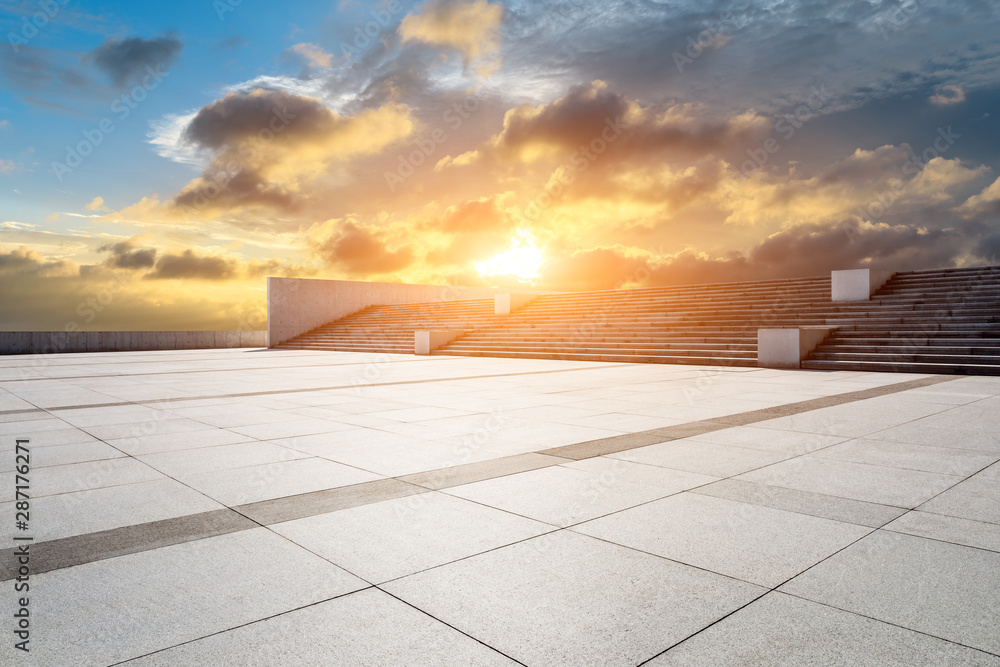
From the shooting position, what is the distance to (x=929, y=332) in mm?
16625

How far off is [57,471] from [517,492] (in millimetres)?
4277

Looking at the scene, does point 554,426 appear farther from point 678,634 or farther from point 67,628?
point 67,628

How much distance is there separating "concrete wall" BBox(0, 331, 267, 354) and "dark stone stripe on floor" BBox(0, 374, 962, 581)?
32.8m

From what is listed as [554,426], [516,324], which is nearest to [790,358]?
[554,426]

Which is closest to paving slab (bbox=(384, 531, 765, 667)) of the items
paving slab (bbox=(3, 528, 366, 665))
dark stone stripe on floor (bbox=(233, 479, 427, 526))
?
paving slab (bbox=(3, 528, 366, 665))

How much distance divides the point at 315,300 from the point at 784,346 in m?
29.9

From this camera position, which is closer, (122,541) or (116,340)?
(122,541)

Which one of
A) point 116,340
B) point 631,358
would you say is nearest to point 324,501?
point 631,358

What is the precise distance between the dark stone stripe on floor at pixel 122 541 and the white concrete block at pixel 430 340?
21.2 m

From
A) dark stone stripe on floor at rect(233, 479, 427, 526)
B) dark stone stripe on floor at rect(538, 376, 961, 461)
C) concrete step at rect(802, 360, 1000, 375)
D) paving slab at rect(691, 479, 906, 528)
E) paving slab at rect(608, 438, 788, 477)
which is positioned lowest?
dark stone stripe on floor at rect(233, 479, 427, 526)

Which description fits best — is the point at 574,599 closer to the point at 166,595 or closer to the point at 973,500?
the point at 166,595

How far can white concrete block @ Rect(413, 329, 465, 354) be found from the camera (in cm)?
2538

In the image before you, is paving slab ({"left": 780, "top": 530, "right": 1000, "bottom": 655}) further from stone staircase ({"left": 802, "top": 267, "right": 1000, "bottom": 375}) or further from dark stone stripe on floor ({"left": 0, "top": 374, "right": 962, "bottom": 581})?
stone staircase ({"left": 802, "top": 267, "right": 1000, "bottom": 375})

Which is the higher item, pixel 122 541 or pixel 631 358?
pixel 631 358
